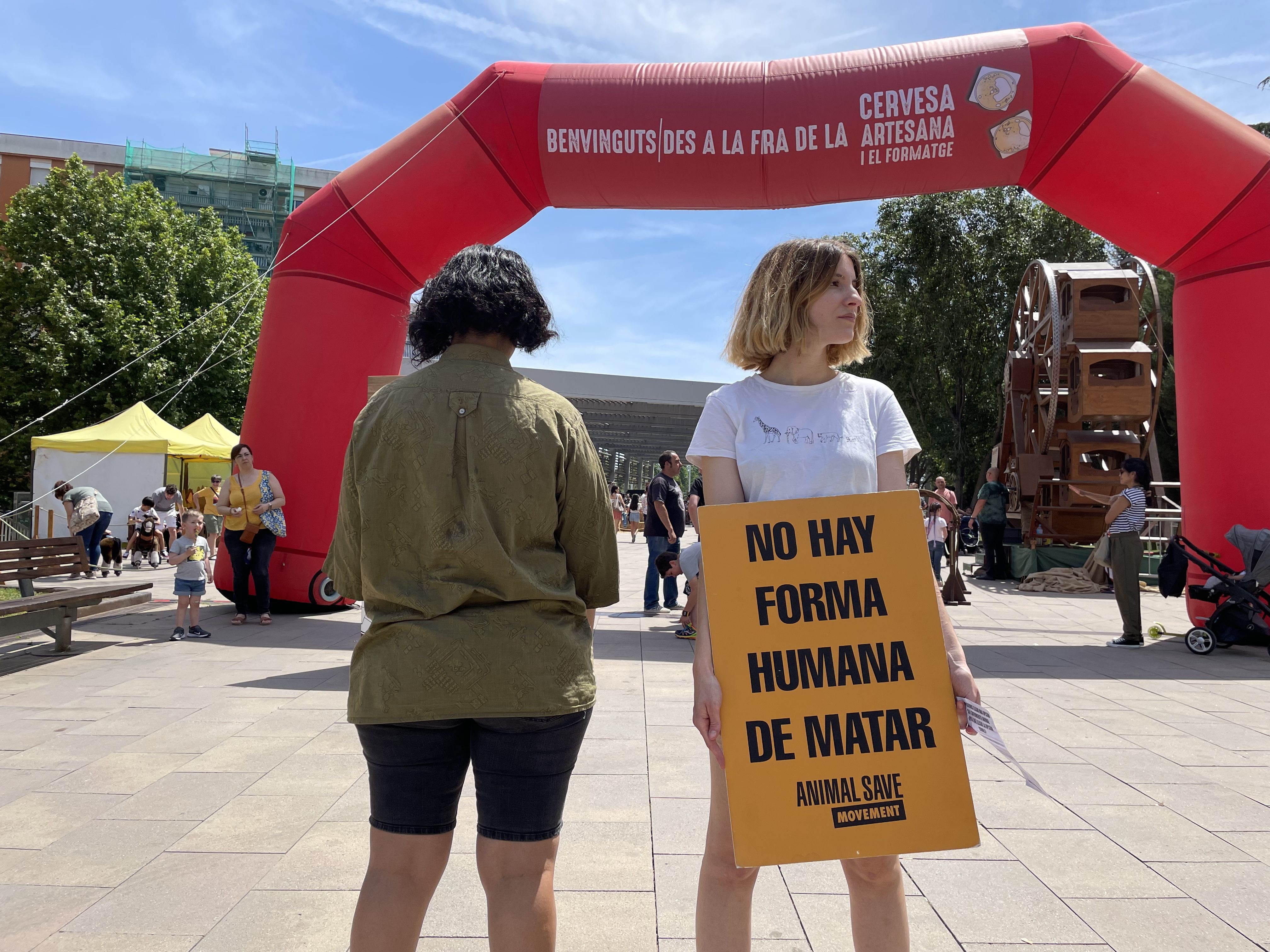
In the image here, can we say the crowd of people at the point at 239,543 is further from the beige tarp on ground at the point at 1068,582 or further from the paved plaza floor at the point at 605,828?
the beige tarp on ground at the point at 1068,582

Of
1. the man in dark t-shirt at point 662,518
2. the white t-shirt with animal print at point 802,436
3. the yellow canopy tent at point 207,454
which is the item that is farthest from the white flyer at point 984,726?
the yellow canopy tent at point 207,454

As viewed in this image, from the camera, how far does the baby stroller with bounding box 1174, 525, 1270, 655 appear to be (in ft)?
23.1

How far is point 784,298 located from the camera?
2.04m

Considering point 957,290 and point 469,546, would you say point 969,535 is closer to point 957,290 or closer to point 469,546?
point 957,290

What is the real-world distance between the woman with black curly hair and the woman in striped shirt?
7402mm

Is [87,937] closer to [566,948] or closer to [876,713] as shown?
[566,948]

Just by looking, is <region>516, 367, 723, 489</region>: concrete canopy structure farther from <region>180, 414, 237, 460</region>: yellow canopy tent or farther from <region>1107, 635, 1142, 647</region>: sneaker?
<region>1107, 635, 1142, 647</region>: sneaker

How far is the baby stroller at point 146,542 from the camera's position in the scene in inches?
615

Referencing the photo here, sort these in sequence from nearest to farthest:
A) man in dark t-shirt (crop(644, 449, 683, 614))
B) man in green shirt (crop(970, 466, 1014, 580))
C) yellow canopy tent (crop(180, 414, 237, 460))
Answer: man in dark t-shirt (crop(644, 449, 683, 614)), man in green shirt (crop(970, 466, 1014, 580)), yellow canopy tent (crop(180, 414, 237, 460))

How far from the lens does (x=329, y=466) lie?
809cm

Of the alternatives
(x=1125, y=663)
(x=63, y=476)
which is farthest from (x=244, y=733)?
(x=63, y=476)

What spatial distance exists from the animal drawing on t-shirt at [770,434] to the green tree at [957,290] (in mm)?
24998

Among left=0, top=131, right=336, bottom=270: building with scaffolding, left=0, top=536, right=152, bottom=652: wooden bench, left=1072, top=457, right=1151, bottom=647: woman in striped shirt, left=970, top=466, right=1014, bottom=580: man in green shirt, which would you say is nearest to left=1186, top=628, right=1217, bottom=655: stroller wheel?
left=1072, top=457, right=1151, bottom=647: woman in striped shirt

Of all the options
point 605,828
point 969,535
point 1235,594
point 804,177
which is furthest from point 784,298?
point 969,535
